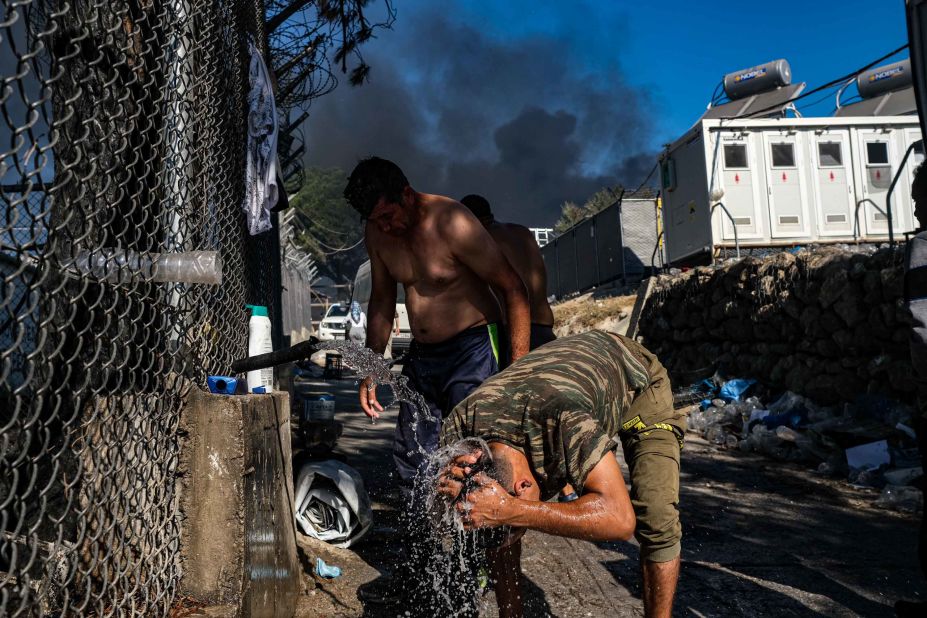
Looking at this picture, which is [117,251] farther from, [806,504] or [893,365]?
[893,365]

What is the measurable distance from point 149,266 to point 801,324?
8072mm

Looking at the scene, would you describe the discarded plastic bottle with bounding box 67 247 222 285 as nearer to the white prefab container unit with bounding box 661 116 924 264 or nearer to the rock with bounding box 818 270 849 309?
the rock with bounding box 818 270 849 309

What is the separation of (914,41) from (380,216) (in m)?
2.75

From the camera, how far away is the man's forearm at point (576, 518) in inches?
79.7

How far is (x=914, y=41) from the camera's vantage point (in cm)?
365

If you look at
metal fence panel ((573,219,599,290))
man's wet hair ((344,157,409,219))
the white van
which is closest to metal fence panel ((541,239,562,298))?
metal fence panel ((573,219,599,290))

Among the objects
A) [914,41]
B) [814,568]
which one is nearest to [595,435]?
[814,568]

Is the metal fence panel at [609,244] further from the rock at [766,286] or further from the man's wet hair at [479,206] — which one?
the man's wet hair at [479,206]

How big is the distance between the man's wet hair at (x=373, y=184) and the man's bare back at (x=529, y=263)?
120 centimetres

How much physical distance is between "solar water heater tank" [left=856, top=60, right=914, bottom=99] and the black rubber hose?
14.8 meters

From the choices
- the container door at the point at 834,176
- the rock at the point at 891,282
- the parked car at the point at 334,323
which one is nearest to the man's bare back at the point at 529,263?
the rock at the point at 891,282

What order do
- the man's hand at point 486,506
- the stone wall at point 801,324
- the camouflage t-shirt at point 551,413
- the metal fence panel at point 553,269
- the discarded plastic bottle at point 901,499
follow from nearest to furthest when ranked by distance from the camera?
1. the man's hand at point 486,506
2. the camouflage t-shirt at point 551,413
3. the discarded plastic bottle at point 901,499
4. the stone wall at point 801,324
5. the metal fence panel at point 553,269

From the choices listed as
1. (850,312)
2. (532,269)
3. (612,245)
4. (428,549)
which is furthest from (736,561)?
(612,245)

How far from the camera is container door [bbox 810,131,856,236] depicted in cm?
1310
